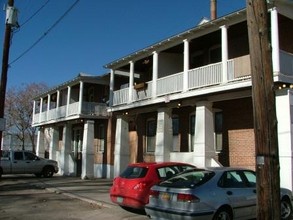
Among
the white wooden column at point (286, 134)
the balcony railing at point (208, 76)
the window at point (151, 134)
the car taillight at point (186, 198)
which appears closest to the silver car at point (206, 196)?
the car taillight at point (186, 198)

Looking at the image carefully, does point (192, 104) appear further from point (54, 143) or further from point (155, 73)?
point (54, 143)

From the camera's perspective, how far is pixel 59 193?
60.5ft

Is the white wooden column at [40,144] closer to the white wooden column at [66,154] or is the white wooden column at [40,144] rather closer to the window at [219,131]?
the white wooden column at [66,154]

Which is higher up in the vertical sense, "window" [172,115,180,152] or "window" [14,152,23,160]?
"window" [172,115,180,152]

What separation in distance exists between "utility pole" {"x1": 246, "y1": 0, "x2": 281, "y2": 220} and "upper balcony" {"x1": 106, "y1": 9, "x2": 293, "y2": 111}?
356 inches

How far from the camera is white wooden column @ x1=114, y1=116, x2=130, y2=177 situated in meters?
25.2

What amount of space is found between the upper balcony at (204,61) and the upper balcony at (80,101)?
339cm

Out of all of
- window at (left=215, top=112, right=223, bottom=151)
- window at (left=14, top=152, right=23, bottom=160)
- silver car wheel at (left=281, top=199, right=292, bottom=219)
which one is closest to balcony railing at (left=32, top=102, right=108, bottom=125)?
window at (left=14, top=152, right=23, bottom=160)

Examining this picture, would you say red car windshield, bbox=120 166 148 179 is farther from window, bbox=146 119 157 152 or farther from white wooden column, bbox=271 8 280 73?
window, bbox=146 119 157 152

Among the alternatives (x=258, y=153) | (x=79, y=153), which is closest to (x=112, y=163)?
(x=79, y=153)

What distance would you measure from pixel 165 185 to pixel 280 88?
6.85 meters

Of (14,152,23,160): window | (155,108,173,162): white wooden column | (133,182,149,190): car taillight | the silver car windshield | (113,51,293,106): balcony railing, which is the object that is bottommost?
(133,182,149,190): car taillight

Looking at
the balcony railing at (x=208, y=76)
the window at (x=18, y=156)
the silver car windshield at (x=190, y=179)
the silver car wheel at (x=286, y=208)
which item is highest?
the balcony railing at (x=208, y=76)

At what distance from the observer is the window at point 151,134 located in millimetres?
24922
